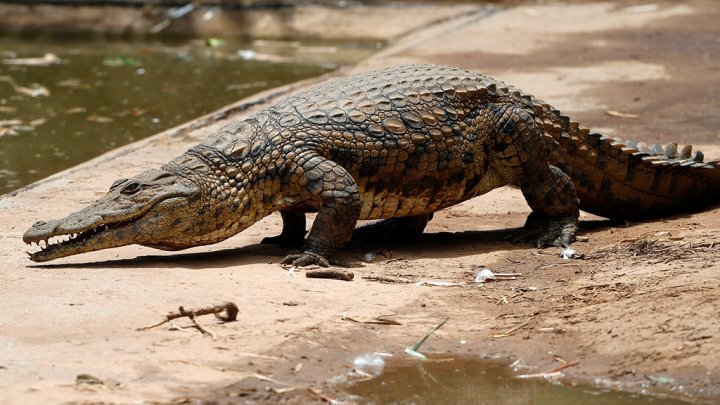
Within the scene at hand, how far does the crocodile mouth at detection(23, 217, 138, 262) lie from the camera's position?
6797mm

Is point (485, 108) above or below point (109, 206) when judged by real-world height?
above

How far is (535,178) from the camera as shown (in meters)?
7.80

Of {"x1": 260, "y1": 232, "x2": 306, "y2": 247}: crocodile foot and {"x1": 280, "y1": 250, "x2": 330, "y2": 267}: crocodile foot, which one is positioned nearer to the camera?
{"x1": 280, "y1": 250, "x2": 330, "y2": 267}: crocodile foot

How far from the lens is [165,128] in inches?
512

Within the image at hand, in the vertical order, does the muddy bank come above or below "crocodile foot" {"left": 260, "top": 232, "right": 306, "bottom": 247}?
above

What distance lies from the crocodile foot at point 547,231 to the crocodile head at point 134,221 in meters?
2.22

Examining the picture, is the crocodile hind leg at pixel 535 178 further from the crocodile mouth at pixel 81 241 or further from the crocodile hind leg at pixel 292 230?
the crocodile mouth at pixel 81 241

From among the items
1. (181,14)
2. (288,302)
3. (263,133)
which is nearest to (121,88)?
(181,14)

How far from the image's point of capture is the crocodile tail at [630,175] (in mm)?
8039

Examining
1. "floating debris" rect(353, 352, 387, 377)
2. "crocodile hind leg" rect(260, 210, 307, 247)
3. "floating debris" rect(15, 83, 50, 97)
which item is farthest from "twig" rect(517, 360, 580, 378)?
"floating debris" rect(15, 83, 50, 97)

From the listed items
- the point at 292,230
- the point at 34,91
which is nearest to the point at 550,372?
the point at 292,230

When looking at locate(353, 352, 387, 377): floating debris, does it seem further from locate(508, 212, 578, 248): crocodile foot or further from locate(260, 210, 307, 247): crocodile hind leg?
locate(508, 212, 578, 248): crocodile foot

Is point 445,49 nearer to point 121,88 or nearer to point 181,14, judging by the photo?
point 121,88

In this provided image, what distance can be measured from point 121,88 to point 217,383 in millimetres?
10989
